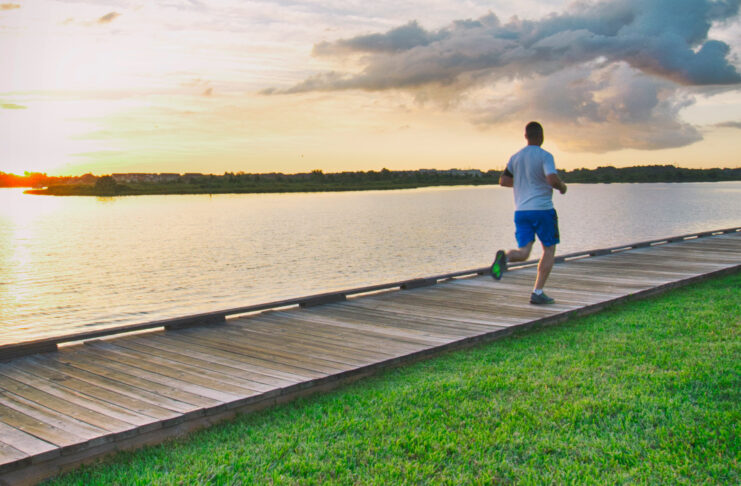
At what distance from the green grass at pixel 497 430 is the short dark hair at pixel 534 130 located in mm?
2658

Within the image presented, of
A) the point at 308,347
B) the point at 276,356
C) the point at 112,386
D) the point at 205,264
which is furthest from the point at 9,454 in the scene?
the point at 205,264

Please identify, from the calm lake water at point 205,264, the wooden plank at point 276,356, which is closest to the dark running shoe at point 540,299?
the wooden plank at point 276,356

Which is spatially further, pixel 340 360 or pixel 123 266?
pixel 123 266

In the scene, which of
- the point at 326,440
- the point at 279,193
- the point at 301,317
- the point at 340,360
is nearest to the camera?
the point at 326,440

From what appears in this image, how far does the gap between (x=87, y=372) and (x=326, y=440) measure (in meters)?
2.36

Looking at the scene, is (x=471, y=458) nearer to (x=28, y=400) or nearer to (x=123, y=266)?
(x=28, y=400)

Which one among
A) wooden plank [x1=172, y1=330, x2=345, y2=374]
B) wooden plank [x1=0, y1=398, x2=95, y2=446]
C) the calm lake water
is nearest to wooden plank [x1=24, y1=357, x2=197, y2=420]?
wooden plank [x1=0, y1=398, x2=95, y2=446]

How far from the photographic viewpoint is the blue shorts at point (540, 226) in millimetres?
6953

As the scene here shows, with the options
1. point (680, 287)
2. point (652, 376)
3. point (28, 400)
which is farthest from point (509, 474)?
point (680, 287)

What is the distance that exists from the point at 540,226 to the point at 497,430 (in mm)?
3706

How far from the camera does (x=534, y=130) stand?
6.96 m

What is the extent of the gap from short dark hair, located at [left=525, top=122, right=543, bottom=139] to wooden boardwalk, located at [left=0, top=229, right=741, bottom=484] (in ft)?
6.94

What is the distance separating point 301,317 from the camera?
7.07 meters

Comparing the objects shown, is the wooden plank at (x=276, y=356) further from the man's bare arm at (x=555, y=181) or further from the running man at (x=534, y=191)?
the man's bare arm at (x=555, y=181)
